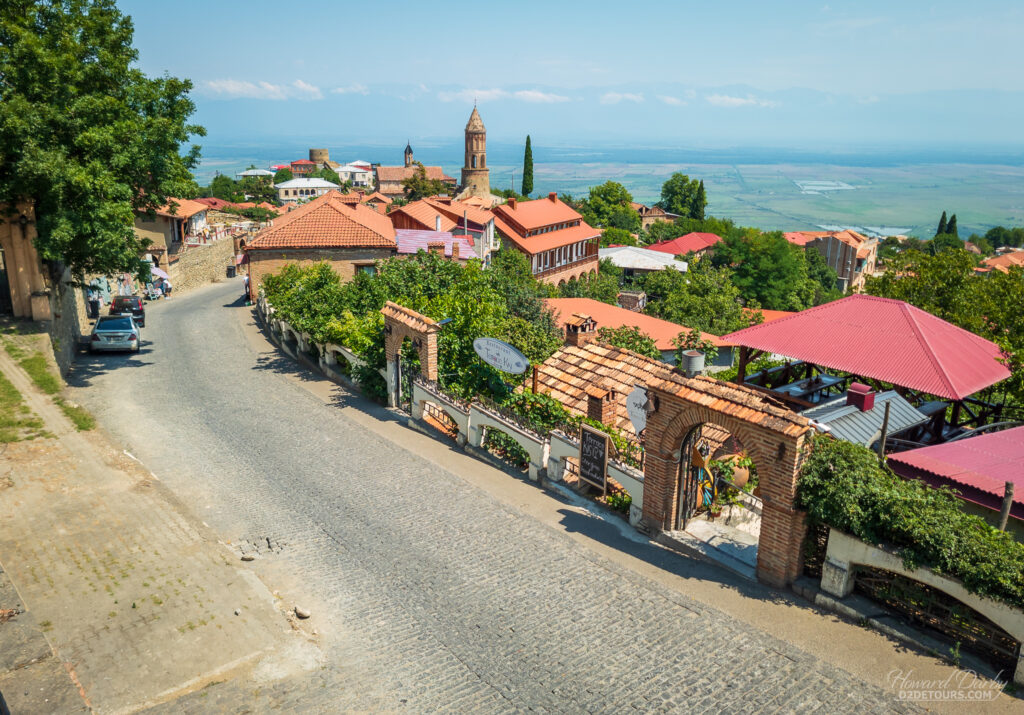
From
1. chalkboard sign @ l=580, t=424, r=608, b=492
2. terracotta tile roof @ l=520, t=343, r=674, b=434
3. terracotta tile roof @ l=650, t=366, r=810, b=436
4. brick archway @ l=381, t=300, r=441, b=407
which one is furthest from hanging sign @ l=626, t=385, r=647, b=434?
brick archway @ l=381, t=300, r=441, b=407

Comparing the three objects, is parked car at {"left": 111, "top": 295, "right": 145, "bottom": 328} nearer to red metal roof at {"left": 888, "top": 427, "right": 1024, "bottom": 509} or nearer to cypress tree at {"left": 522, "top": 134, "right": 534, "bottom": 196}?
red metal roof at {"left": 888, "top": 427, "right": 1024, "bottom": 509}

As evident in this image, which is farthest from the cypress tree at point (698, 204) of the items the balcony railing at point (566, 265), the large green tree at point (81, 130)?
the large green tree at point (81, 130)

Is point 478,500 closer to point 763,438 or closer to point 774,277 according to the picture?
point 763,438

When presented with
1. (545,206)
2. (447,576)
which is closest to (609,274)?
(545,206)

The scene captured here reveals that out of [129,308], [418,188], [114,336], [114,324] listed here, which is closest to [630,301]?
[129,308]

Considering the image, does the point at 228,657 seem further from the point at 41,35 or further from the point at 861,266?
the point at 861,266

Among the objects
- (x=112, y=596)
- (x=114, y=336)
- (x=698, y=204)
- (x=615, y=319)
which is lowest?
(x=615, y=319)

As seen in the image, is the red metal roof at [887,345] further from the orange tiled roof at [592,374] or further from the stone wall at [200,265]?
the stone wall at [200,265]
